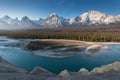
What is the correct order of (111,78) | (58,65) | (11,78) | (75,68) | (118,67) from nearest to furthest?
(11,78), (111,78), (118,67), (75,68), (58,65)

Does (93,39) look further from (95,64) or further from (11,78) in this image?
(11,78)

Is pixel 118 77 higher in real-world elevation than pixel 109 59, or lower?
higher

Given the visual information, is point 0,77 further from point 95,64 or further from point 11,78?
point 95,64

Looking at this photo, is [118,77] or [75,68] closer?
[118,77]

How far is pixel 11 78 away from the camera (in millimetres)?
21688

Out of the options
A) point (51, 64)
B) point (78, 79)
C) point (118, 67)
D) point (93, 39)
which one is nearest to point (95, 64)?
point (51, 64)

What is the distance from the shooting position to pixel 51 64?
5056 centimetres

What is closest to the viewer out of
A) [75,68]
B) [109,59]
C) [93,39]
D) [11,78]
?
[11,78]

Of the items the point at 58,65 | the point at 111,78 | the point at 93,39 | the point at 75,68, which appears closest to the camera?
the point at 111,78

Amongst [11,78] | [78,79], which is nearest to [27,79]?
[11,78]

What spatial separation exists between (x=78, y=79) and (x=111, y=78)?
4.21 metres

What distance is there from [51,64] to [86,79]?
2913 cm

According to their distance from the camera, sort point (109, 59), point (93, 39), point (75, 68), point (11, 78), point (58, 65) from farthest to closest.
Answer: point (93, 39) < point (109, 59) < point (58, 65) < point (75, 68) < point (11, 78)

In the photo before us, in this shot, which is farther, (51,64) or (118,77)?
(51,64)
